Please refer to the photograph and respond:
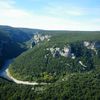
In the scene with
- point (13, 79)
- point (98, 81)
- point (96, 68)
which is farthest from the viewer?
point (96, 68)

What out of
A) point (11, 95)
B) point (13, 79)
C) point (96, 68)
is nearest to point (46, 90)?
point (11, 95)

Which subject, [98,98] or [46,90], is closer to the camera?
[98,98]

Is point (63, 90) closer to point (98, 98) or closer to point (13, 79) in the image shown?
point (98, 98)

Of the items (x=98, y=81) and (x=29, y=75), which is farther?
(x=29, y=75)

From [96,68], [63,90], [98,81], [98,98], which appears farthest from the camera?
[96,68]

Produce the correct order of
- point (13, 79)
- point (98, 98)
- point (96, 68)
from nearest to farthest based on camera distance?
point (98, 98) → point (13, 79) → point (96, 68)

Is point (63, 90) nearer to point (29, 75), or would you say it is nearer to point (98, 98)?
point (98, 98)

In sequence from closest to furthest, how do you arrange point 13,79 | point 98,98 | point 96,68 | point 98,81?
point 98,98
point 98,81
point 13,79
point 96,68

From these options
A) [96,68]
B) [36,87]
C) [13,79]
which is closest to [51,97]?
[36,87]
